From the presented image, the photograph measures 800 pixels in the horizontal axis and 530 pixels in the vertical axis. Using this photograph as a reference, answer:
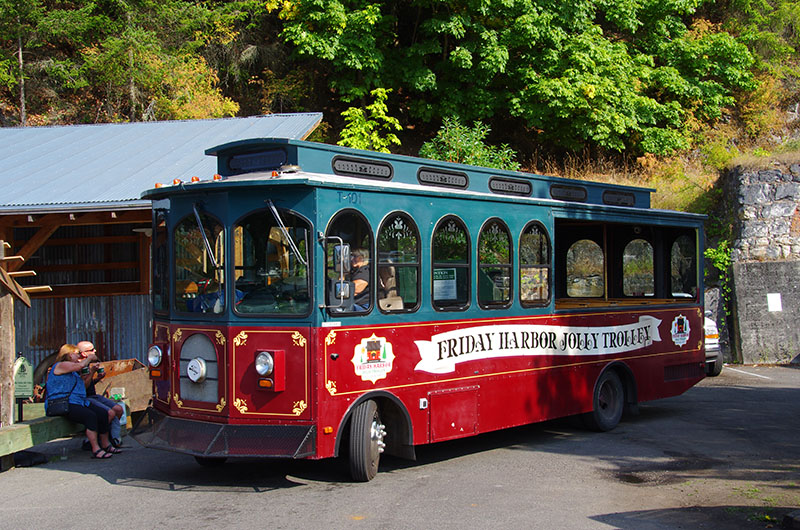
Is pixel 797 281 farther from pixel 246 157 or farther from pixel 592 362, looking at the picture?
pixel 246 157

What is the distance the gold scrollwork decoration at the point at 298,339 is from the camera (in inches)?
287

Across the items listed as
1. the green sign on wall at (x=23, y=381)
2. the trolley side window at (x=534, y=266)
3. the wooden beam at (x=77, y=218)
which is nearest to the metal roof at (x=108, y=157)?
the wooden beam at (x=77, y=218)

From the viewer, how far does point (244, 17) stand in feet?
91.2

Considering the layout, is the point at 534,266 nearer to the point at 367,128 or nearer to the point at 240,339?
the point at 240,339

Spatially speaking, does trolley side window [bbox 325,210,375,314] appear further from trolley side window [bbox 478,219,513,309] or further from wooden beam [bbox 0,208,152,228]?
wooden beam [bbox 0,208,152,228]

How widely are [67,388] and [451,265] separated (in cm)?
485

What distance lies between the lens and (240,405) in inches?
291

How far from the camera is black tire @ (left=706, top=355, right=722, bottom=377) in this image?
16.3 metres

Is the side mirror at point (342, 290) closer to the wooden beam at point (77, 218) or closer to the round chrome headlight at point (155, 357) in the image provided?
the round chrome headlight at point (155, 357)

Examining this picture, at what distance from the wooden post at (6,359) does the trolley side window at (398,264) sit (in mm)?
4872

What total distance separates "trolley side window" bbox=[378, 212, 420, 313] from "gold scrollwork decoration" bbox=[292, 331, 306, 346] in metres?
0.96

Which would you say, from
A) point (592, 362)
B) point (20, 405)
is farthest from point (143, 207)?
point (592, 362)

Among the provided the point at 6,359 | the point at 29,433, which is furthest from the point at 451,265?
the point at 6,359

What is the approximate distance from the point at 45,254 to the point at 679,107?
20.1m
